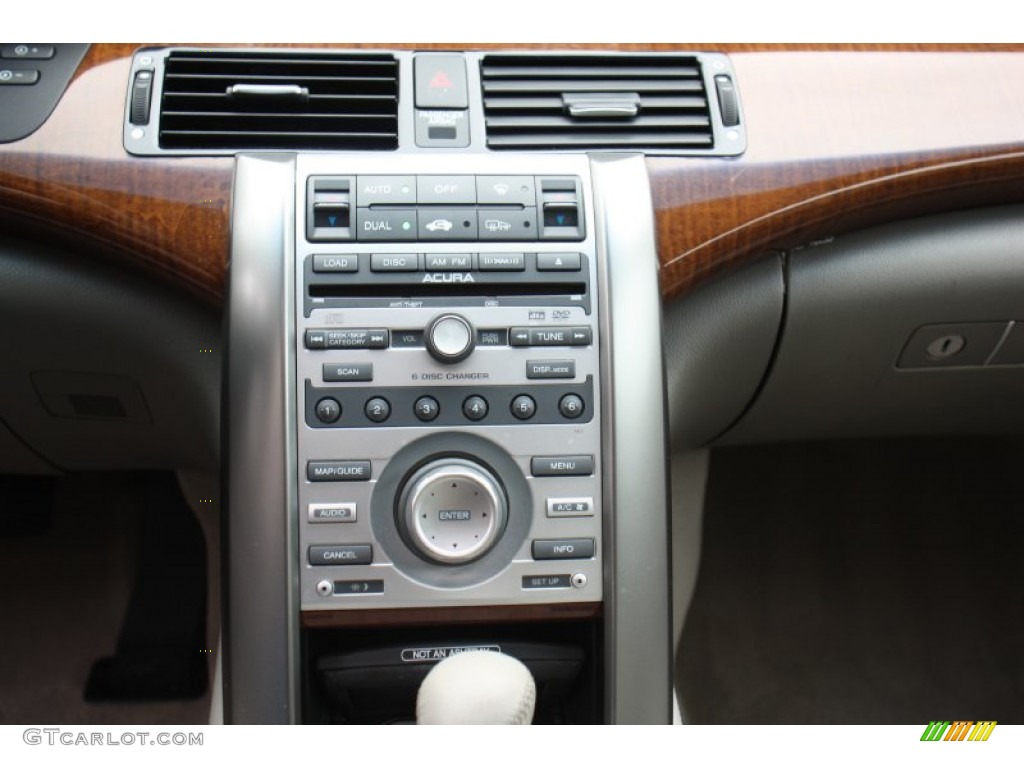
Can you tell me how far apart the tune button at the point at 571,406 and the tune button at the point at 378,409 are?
162mm

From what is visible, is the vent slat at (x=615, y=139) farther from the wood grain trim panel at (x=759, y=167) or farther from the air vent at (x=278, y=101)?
the air vent at (x=278, y=101)

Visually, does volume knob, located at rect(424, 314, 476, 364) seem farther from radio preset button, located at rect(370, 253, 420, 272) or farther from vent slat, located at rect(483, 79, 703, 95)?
vent slat, located at rect(483, 79, 703, 95)

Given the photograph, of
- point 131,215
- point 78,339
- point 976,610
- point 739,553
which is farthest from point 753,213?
point 976,610

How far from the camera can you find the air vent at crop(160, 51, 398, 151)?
107 centimetres

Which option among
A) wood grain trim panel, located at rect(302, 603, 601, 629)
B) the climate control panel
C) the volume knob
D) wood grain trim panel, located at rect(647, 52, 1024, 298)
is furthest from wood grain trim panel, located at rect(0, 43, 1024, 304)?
wood grain trim panel, located at rect(302, 603, 601, 629)

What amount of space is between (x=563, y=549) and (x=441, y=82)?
19.8 inches

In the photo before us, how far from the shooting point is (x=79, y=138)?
3.46ft

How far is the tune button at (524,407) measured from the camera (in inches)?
38.6

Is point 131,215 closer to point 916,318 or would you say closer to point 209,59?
point 209,59

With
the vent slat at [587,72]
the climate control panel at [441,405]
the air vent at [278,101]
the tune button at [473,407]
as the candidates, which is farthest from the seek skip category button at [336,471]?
the vent slat at [587,72]

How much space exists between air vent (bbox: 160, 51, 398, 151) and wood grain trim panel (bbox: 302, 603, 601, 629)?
46cm

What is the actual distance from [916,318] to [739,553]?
682mm

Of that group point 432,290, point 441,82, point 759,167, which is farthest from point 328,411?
point 759,167

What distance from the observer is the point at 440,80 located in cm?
110
